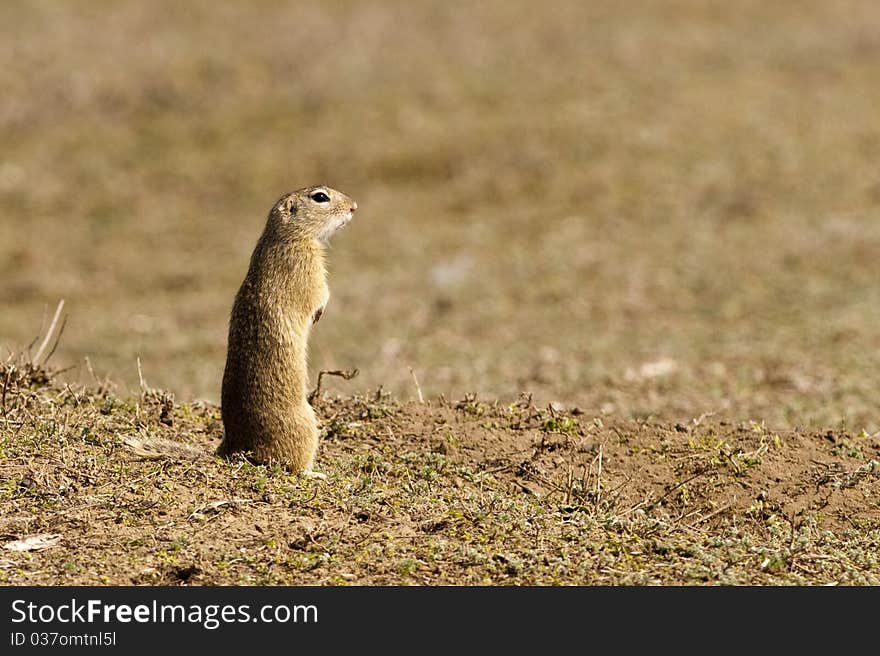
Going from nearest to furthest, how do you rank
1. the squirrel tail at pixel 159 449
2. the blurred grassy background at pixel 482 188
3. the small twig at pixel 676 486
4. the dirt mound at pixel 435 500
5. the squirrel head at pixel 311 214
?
the dirt mound at pixel 435 500 < the squirrel tail at pixel 159 449 < the small twig at pixel 676 486 < the squirrel head at pixel 311 214 < the blurred grassy background at pixel 482 188

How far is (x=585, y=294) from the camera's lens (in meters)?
14.0

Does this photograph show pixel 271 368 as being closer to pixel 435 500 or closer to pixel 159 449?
pixel 159 449

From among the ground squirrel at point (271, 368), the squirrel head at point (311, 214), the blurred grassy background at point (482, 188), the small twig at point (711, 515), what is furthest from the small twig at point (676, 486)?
the blurred grassy background at point (482, 188)

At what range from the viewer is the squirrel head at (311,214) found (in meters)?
6.28

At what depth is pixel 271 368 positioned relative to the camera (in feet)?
18.6

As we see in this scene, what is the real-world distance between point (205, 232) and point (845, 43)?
14.1 meters

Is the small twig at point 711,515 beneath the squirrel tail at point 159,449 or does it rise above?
beneath

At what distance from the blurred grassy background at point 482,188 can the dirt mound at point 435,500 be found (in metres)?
2.29

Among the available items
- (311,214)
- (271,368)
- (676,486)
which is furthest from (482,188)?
(271,368)

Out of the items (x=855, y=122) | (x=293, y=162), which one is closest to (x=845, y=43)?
(x=855, y=122)

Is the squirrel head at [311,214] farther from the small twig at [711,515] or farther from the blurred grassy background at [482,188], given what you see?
the blurred grassy background at [482,188]

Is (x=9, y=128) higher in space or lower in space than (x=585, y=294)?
higher
